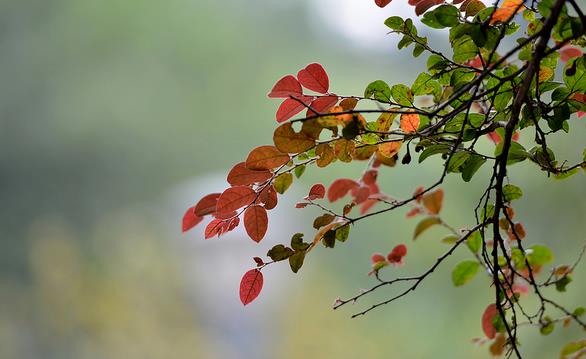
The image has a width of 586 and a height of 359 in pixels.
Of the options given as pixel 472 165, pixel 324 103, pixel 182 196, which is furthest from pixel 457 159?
pixel 182 196

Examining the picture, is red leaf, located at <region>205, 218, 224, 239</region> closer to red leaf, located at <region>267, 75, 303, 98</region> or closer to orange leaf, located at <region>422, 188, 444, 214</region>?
red leaf, located at <region>267, 75, 303, 98</region>

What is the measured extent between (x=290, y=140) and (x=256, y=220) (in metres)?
0.11

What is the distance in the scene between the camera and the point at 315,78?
0.50 m

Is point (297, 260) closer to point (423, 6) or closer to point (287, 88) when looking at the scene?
point (287, 88)

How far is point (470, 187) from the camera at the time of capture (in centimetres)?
369

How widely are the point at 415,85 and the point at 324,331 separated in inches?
112

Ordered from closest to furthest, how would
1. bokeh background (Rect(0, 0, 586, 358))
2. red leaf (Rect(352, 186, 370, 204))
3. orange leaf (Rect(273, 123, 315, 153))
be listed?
orange leaf (Rect(273, 123, 315, 153)) < red leaf (Rect(352, 186, 370, 204)) < bokeh background (Rect(0, 0, 586, 358))

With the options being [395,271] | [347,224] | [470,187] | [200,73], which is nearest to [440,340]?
[395,271]

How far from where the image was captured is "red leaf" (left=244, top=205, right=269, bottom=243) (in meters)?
0.51

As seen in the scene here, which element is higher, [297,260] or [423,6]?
[423,6]

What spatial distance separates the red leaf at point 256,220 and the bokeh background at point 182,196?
219 cm

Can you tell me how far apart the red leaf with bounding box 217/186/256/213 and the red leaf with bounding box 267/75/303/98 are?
0.09 metres

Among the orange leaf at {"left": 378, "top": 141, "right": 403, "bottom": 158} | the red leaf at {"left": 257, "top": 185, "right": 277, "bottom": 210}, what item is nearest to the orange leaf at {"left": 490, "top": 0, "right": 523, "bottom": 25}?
the orange leaf at {"left": 378, "top": 141, "right": 403, "bottom": 158}

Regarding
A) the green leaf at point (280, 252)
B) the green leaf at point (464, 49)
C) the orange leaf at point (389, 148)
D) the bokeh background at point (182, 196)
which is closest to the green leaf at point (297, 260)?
the green leaf at point (280, 252)
